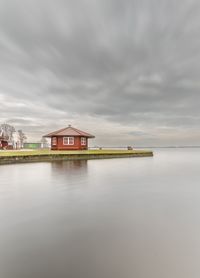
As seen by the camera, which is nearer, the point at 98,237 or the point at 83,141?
the point at 98,237

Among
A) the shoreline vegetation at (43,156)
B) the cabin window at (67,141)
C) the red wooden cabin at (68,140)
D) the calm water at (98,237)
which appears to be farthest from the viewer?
the cabin window at (67,141)

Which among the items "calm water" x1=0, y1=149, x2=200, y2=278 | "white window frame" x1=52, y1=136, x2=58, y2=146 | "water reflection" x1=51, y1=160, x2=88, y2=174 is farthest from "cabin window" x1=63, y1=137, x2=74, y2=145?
"calm water" x1=0, y1=149, x2=200, y2=278

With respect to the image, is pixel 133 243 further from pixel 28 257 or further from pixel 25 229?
pixel 25 229

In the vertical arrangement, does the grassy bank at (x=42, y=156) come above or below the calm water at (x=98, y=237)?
above

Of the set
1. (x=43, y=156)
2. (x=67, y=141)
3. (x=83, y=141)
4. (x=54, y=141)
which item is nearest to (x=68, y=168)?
(x=43, y=156)

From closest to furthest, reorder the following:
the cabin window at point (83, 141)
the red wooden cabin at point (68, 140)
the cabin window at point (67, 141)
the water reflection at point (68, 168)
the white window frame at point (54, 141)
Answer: the water reflection at point (68, 168) → the red wooden cabin at point (68, 140) → the cabin window at point (67, 141) → the white window frame at point (54, 141) → the cabin window at point (83, 141)

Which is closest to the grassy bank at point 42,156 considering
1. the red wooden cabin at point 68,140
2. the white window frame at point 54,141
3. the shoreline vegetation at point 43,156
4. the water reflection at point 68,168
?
the shoreline vegetation at point 43,156

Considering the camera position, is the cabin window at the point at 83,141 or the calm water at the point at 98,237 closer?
the calm water at the point at 98,237

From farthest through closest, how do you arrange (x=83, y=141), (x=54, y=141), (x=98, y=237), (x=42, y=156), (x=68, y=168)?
(x=83, y=141) < (x=54, y=141) < (x=42, y=156) < (x=68, y=168) < (x=98, y=237)

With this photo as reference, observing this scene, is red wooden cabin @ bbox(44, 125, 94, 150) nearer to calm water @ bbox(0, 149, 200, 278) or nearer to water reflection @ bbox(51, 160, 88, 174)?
water reflection @ bbox(51, 160, 88, 174)

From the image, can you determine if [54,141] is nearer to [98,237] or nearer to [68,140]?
[68,140]

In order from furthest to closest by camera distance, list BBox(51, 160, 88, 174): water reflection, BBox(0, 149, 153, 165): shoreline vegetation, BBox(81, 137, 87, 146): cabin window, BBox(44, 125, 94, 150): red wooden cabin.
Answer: BBox(81, 137, 87, 146): cabin window < BBox(44, 125, 94, 150): red wooden cabin < BBox(0, 149, 153, 165): shoreline vegetation < BBox(51, 160, 88, 174): water reflection

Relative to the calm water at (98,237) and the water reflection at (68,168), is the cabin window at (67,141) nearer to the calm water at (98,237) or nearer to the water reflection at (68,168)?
the water reflection at (68,168)

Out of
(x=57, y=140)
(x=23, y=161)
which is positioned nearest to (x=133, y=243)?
(x=23, y=161)
